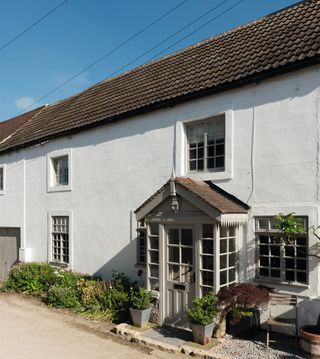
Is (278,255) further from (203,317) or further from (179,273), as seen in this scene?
(179,273)

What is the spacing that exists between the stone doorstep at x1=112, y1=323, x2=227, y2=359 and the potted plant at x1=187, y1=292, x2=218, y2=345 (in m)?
0.19

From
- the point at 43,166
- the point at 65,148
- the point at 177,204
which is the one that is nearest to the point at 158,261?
the point at 177,204

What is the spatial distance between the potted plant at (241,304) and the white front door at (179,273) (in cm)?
91

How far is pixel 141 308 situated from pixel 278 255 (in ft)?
11.0

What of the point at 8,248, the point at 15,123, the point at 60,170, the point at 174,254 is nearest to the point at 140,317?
the point at 174,254

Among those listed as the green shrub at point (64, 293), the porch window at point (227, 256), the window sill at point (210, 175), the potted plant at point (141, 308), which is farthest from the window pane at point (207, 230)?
the green shrub at point (64, 293)

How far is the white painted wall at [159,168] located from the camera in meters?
8.02

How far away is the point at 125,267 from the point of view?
11352mm

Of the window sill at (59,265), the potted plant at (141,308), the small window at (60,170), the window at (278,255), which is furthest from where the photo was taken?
the small window at (60,170)

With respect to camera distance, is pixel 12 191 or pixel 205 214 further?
pixel 12 191

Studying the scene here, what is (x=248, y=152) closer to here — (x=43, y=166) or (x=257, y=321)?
(x=257, y=321)

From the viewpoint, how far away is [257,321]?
27.9ft

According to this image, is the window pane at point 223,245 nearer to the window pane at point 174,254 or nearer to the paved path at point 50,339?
the window pane at point 174,254

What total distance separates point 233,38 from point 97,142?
5.33 meters
